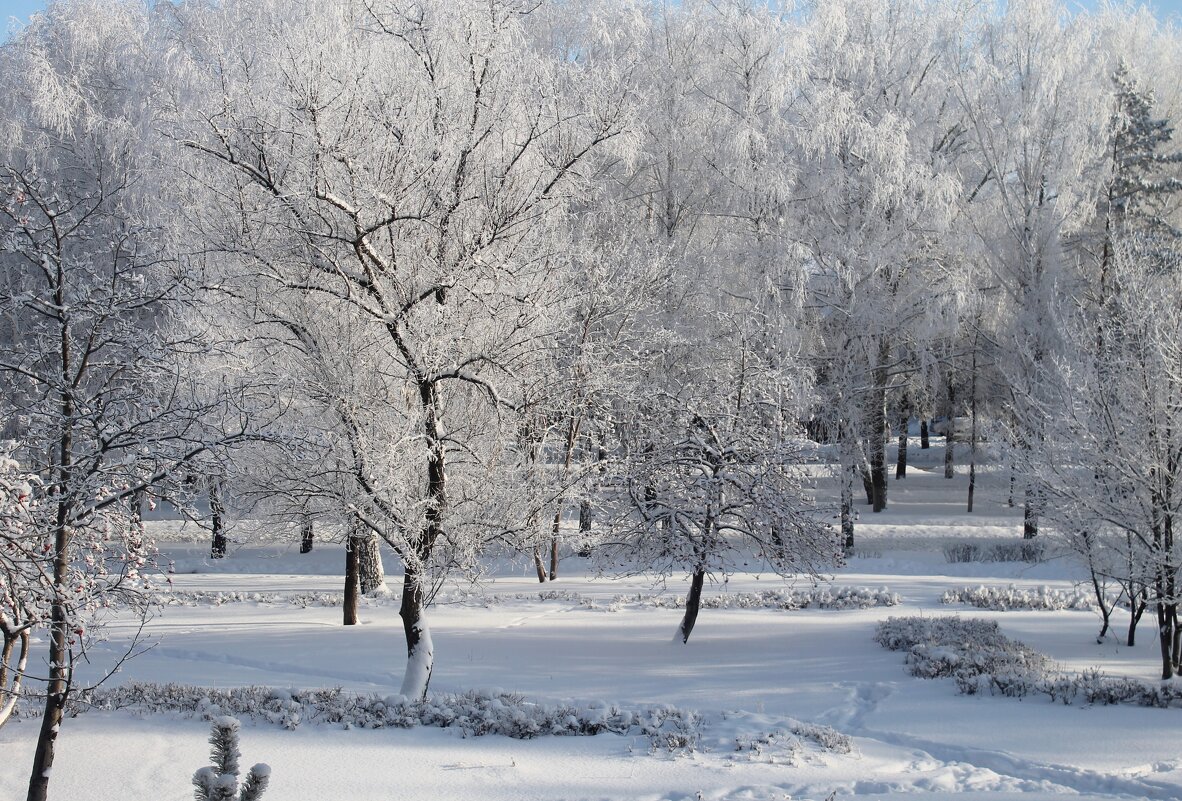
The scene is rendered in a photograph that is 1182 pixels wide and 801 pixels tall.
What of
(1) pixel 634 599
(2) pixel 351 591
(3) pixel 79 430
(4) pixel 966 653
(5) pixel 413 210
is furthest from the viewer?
(1) pixel 634 599

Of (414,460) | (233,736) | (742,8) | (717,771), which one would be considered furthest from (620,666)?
(742,8)

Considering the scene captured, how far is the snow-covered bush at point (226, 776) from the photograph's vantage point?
9.56ft

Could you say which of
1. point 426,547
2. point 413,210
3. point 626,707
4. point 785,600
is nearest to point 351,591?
point 426,547

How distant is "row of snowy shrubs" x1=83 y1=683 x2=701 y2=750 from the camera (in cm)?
748

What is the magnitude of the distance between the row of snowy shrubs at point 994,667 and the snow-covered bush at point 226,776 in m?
8.41

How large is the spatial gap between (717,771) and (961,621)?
779cm

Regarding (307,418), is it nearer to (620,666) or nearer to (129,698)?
(129,698)

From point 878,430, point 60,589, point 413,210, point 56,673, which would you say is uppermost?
point 413,210

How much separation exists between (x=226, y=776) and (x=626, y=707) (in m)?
6.17

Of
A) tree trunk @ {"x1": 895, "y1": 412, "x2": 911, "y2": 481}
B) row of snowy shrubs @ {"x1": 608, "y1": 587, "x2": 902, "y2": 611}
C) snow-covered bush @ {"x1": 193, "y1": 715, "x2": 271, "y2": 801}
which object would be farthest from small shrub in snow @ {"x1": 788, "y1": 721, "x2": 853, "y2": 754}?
tree trunk @ {"x1": 895, "y1": 412, "x2": 911, "y2": 481}

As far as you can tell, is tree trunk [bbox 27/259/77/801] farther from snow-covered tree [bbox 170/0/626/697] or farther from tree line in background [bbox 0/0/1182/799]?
snow-covered tree [bbox 170/0/626/697]

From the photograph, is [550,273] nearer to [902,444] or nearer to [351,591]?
[351,591]

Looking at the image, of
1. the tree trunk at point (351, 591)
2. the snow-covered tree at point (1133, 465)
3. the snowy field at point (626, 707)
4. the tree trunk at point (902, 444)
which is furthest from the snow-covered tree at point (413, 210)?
the tree trunk at point (902, 444)

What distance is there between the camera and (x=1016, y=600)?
15.7 metres
